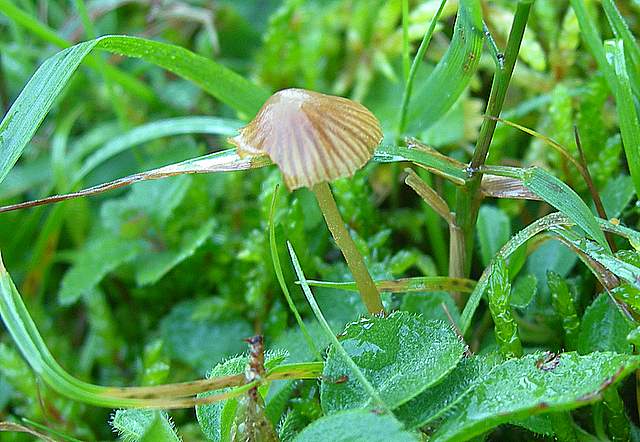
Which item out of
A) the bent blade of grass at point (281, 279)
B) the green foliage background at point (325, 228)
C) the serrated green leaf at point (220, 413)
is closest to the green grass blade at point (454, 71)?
the green foliage background at point (325, 228)

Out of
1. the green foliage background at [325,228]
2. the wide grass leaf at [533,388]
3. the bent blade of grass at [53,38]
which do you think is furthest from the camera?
the bent blade of grass at [53,38]

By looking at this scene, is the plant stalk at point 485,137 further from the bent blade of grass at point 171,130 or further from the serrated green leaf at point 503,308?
the bent blade of grass at point 171,130

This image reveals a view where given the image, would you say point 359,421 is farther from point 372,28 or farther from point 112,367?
point 372,28

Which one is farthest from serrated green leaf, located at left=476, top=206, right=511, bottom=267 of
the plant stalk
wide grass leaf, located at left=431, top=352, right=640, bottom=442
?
wide grass leaf, located at left=431, top=352, right=640, bottom=442

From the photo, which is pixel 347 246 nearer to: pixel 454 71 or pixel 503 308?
pixel 503 308

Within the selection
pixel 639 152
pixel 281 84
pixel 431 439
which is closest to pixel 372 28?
pixel 281 84

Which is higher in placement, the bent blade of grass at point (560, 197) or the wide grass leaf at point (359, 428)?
the bent blade of grass at point (560, 197)
